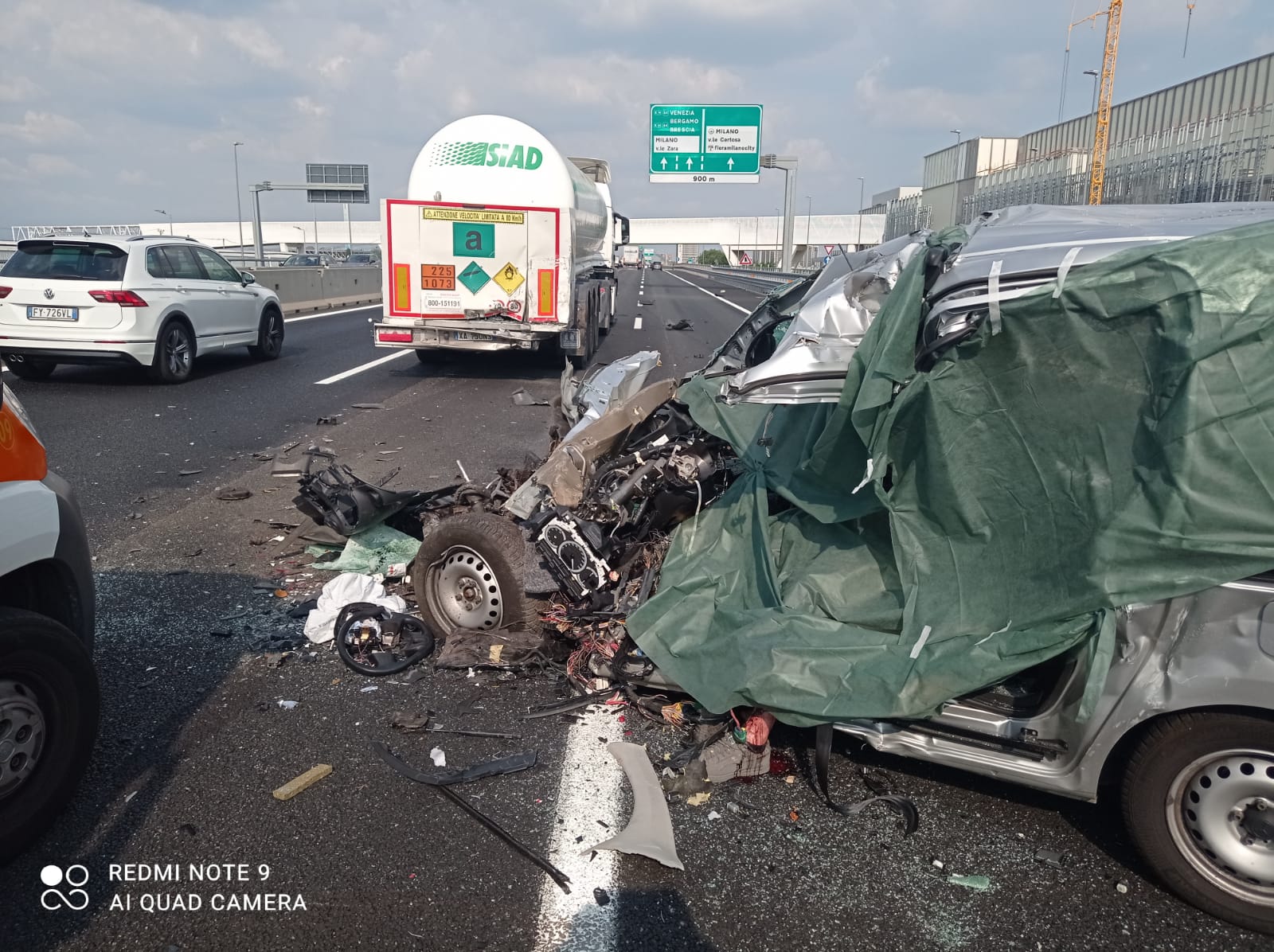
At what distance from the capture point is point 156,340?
11008mm

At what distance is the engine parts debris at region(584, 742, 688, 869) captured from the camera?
2852 millimetres

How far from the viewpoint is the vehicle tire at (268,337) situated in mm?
13883

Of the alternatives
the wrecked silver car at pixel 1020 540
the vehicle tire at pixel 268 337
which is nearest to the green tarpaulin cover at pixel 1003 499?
the wrecked silver car at pixel 1020 540

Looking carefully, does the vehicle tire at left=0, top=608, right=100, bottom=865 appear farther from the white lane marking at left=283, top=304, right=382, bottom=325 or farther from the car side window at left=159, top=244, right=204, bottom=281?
the white lane marking at left=283, top=304, right=382, bottom=325

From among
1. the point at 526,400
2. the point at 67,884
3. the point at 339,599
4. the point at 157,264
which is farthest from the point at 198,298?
the point at 67,884

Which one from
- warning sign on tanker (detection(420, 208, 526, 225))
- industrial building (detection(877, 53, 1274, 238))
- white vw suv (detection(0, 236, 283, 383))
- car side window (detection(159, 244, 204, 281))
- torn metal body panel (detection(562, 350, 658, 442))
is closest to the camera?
torn metal body panel (detection(562, 350, 658, 442))

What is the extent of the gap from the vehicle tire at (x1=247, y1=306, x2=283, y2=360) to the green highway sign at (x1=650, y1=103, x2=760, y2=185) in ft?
79.9

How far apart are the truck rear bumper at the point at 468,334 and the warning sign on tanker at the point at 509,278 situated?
481 mm

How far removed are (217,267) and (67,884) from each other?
11.8m

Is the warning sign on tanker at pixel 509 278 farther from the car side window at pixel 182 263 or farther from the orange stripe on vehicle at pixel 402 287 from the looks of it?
the car side window at pixel 182 263

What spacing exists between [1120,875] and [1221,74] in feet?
150

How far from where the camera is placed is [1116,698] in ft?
8.33

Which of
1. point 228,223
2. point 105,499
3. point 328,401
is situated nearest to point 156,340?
point 328,401

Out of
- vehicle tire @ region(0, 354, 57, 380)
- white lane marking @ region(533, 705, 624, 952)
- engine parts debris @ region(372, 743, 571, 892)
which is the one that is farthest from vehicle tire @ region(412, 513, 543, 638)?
vehicle tire @ region(0, 354, 57, 380)
